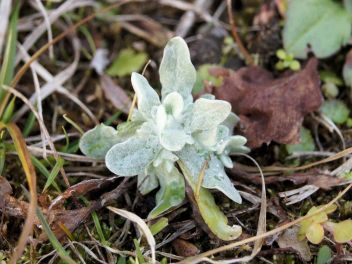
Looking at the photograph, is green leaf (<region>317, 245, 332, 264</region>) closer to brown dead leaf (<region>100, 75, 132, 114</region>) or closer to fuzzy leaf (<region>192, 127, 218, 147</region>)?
fuzzy leaf (<region>192, 127, 218, 147</region>)

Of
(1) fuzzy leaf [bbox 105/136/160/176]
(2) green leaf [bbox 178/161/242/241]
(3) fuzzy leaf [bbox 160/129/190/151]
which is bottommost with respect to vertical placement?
(2) green leaf [bbox 178/161/242/241]

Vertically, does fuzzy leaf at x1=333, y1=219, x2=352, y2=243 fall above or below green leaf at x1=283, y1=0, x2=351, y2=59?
below

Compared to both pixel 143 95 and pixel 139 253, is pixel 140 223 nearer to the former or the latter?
pixel 139 253

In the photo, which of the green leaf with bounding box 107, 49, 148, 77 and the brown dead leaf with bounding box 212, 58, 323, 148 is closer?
the brown dead leaf with bounding box 212, 58, 323, 148

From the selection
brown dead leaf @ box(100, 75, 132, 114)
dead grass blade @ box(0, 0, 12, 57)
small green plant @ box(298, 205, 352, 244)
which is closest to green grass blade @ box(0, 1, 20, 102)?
dead grass blade @ box(0, 0, 12, 57)

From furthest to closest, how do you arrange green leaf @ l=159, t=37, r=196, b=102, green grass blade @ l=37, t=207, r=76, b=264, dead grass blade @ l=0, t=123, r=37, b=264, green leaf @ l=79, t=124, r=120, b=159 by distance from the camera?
green leaf @ l=79, t=124, r=120, b=159, green leaf @ l=159, t=37, r=196, b=102, green grass blade @ l=37, t=207, r=76, b=264, dead grass blade @ l=0, t=123, r=37, b=264

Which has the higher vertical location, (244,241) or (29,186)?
(29,186)

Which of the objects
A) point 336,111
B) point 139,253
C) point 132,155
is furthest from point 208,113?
point 336,111
